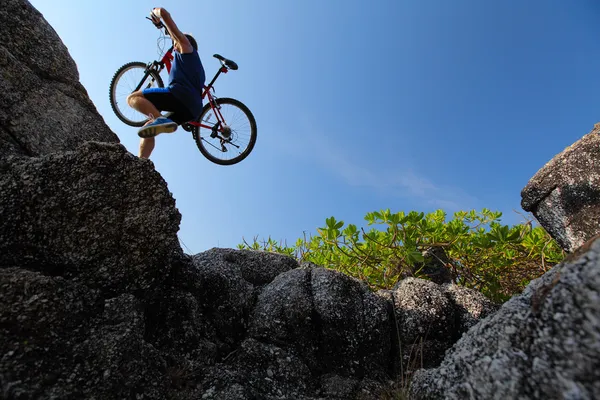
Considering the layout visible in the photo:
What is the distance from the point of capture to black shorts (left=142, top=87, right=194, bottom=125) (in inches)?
219

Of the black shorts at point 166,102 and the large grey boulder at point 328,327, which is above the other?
the black shorts at point 166,102

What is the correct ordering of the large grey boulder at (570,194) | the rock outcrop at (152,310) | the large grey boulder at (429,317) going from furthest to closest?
the large grey boulder at (570,194)
the large grey boulder at (429,317)
the rock outcrop at (152,310)

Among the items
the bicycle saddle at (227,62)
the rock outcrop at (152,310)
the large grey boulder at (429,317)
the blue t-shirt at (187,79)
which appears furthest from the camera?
the bicycle saddle at (227,62)

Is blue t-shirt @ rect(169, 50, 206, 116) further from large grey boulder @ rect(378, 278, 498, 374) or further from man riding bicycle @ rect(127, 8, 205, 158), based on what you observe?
large grey boulder @ rect(378, 278, 498, 374)

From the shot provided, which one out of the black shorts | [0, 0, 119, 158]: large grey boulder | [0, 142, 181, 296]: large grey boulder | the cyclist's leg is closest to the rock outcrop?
[0, 142, 181, 296]: large grey boulder

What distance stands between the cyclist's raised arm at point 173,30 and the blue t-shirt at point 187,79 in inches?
4.5

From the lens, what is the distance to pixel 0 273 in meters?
2.50

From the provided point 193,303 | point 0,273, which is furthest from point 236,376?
point 0,273

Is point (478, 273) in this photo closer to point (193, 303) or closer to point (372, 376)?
point (372, 376)

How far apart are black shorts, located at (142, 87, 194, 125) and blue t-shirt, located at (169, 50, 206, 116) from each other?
0.21 ft

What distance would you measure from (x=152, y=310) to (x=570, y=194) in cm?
424

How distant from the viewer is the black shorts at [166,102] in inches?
219

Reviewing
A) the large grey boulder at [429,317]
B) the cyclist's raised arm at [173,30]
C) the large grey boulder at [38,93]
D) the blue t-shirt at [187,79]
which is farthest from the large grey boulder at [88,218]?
the cyclist's raised arm at [173,30]

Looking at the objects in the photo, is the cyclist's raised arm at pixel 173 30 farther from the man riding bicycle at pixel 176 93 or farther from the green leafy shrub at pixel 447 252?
the green leafy shrub at pixel 447 252
